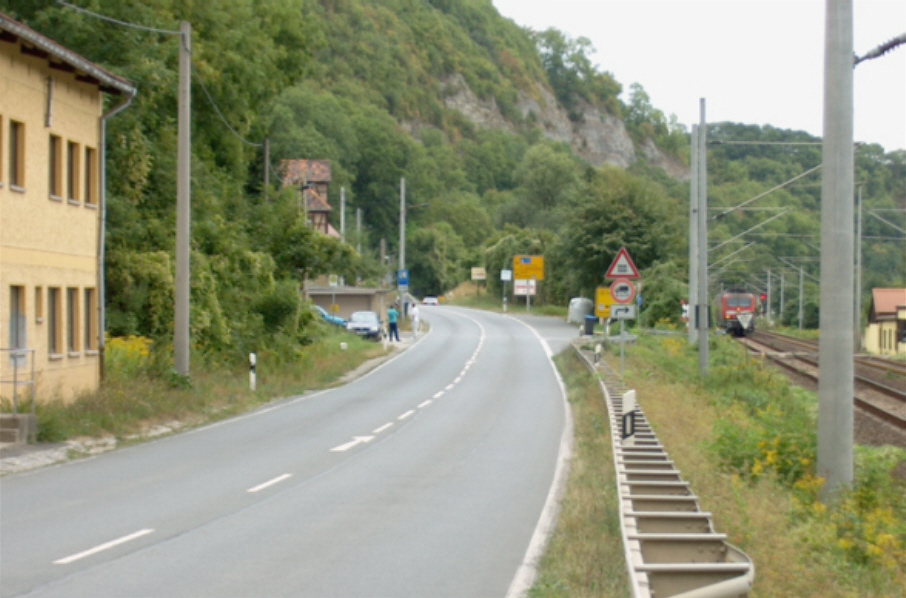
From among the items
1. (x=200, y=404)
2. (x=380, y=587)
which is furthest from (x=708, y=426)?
(x=380, y=587)

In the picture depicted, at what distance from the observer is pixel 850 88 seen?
11.1 meters

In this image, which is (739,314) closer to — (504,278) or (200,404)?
(504,278)

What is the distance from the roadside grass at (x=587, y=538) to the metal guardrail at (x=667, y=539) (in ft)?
1.81

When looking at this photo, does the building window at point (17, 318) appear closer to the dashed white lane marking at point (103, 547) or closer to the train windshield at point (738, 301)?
the dashed white lane marking at point (103, 547)

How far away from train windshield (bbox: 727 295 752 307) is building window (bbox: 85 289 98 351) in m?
55.2

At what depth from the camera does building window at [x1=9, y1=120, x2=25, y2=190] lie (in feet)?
67.0

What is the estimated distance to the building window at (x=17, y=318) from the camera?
787 inches

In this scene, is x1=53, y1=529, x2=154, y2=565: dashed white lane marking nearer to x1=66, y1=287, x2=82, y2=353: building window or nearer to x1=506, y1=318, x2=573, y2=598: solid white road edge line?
x1=506, y1=318, x2=573, y2=598: solid white road edge line

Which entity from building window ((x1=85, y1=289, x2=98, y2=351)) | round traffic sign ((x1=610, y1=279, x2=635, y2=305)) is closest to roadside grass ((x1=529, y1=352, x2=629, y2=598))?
round traffic sign ((x1=610, y1=279, x2=635, y2=305))

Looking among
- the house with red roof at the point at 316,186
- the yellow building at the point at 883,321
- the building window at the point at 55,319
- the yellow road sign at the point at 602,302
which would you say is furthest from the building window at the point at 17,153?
the house with red roof at the point at 316,186

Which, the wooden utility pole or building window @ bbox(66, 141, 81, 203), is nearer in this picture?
building window @ bbox(66, 141, 81, 203)

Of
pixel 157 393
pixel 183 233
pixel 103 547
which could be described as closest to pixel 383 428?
pixel 157 393

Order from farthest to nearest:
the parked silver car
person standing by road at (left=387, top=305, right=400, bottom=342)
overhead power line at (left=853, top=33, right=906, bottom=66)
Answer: the parked silver car
person standing by road at (left=387, top=305, right=400, bottom=342)
overhead power line at (left=853, top=33, right=906, bottom=66)

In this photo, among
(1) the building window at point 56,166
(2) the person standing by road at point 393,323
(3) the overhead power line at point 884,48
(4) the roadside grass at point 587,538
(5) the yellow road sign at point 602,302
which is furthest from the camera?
(2) the person standing by road at point 393,323
